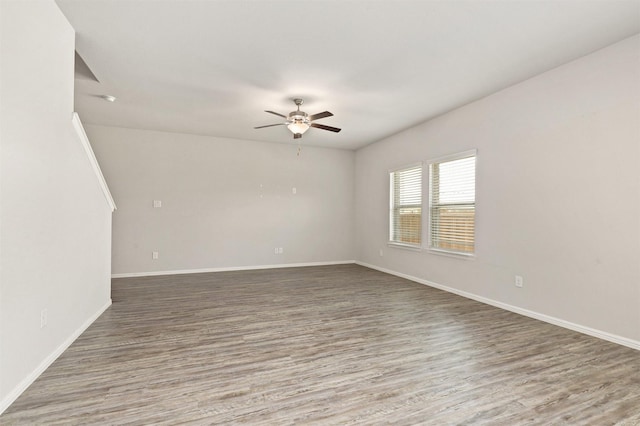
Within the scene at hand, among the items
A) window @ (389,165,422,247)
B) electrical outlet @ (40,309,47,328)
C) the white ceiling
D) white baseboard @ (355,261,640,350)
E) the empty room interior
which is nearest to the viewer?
the empty room interior

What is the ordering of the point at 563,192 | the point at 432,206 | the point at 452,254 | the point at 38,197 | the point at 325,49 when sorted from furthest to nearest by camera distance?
the point at 432,206, the point at 452,254, the point at 563,192, the point at 325,49, the point at 38,197

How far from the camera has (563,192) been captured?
3270mm

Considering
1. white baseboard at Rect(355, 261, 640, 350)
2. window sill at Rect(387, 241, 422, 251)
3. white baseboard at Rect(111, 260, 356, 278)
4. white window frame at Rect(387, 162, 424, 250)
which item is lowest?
white baseboard at Rect(111, 260, 356, 278)

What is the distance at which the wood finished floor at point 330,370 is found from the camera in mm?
1758

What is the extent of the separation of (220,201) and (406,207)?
3.73m

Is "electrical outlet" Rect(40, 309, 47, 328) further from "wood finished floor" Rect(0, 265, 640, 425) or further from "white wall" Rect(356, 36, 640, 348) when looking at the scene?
"white wall" Rect(356, 36, 640, 348)

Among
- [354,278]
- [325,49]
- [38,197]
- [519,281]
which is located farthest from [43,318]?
[519,281]

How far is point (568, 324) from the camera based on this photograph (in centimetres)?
319

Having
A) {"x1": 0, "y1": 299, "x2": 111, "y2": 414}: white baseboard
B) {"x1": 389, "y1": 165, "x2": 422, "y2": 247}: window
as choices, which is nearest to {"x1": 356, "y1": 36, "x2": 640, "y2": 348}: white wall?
{"x1": 389, "y1": 165, "x2": 422, "y2": 247}: window

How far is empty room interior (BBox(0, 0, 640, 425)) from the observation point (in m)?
1.89

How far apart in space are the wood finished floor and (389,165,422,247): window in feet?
6.48

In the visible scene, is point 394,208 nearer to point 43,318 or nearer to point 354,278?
point 354,278

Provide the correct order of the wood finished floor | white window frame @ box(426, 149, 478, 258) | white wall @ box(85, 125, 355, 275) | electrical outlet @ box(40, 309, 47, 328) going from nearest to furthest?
the wood finished floor < electrical outlet @ box(40, 309, 47, 328) < white window frame @ box(426, 149, 478, 258) < white wall @ box(85, 125, 355, 275)

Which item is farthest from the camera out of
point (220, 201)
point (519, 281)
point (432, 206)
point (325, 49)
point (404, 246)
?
point (220, 201)
